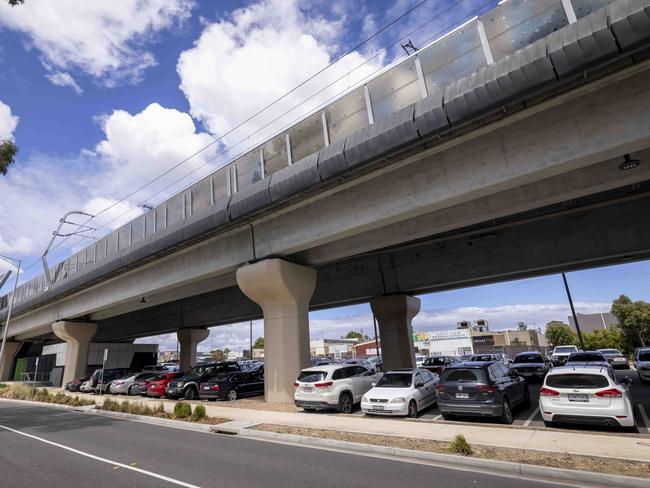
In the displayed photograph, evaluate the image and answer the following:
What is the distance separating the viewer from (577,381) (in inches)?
391

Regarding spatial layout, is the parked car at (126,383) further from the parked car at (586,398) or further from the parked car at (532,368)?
the parked car at (586,398)

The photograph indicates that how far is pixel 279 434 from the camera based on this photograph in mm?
11234

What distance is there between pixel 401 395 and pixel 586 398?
5.30 m

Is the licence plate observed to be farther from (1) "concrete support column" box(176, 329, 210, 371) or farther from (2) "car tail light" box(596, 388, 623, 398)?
(1) "concrete support column" box(176, 329, 210, 371)

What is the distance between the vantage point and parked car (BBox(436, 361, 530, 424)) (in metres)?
11.3

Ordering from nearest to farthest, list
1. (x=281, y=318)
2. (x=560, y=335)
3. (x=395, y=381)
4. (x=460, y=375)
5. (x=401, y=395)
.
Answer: (x=460, y=375), (x=401, y=395), (x=395, y=381), (x=281, y=318), (x=560, y=335)

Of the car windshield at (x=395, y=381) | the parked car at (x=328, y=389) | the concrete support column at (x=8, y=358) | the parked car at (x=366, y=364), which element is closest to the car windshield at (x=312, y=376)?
the parked car at (x=328, y=389)

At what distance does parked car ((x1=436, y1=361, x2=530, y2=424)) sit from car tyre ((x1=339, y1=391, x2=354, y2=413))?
A: 3.98m

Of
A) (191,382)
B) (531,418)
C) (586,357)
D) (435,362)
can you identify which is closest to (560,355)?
(435,362)

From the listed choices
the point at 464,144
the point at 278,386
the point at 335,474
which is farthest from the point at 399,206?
the point at 278,386

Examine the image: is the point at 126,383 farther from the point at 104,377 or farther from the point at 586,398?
the point at 586,398

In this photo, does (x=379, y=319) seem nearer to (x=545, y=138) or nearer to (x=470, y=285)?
(x=470, y=285)

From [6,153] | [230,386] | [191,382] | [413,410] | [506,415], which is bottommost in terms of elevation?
[506,415]

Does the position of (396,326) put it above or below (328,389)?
above
